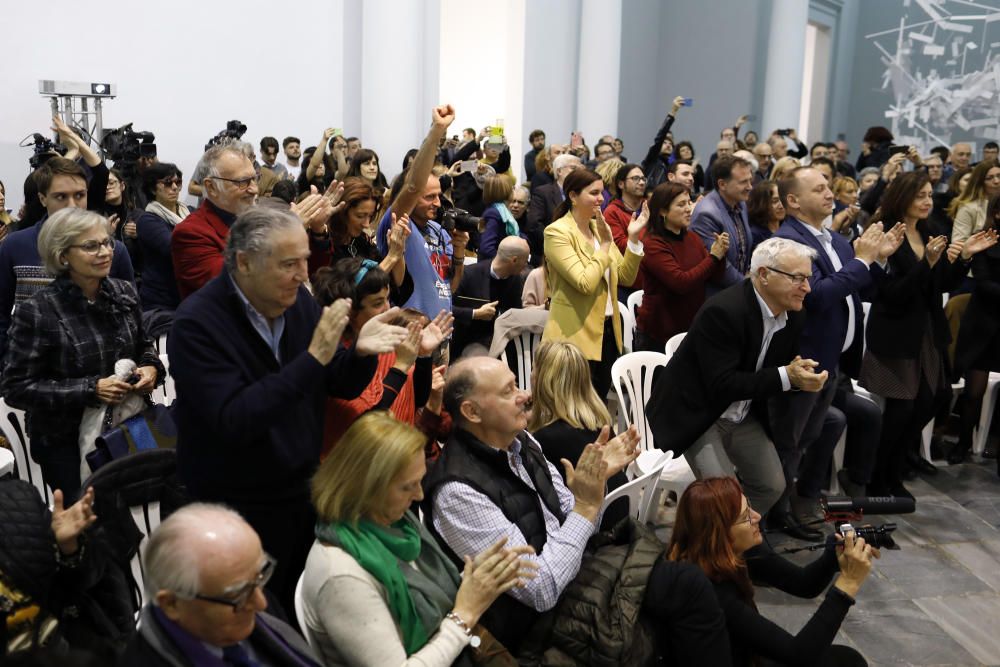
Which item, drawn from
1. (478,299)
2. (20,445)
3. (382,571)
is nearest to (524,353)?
(478,299)

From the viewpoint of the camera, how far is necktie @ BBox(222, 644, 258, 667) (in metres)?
1.65

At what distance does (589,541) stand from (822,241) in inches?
79.2

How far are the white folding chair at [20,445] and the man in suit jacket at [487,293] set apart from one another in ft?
6.26

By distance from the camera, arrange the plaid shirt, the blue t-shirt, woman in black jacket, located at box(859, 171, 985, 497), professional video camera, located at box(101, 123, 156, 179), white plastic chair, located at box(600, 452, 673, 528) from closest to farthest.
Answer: the plaid shirt < white plastic chair, located at box(600, 452, 673, 528) < the blue t-shirt < woman in black jacket, located at box(859, 171, 985, 497) < professional video camera, located at box(101, 123, 156, 179)

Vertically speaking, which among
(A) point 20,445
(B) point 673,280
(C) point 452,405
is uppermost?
(B) point 673,280

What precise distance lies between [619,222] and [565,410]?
2429mm

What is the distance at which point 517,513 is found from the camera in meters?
2.37

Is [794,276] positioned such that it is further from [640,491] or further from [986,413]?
[986,413]

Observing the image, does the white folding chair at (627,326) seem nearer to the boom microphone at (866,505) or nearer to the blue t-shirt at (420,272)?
the blue t-shirt at (420,272)

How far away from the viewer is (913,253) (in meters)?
4.18

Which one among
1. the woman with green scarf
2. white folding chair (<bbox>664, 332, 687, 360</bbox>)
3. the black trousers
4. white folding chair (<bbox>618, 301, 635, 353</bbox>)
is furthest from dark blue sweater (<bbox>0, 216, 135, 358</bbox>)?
white folding chair (<bbox>618, 301, 635, 353</bbox>)

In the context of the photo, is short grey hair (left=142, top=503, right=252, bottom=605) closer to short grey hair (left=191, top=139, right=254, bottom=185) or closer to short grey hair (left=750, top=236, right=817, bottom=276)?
short grey hair (left=191, top=139, right=254, bottom=185)

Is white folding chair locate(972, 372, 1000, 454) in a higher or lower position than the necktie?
lower

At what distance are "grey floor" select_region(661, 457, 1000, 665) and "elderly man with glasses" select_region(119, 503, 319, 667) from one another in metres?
2.37
